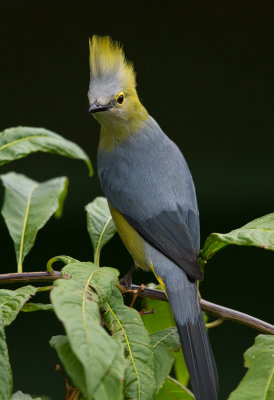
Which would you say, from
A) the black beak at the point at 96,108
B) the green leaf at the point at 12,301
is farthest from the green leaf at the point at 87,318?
the black beak at the point at 96,108

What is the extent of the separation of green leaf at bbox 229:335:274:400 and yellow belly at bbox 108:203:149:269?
551 millimetres

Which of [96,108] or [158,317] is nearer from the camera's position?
[158,317]

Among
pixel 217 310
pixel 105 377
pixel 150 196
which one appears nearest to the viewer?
pixel 105 377

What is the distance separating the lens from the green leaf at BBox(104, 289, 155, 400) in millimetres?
1033

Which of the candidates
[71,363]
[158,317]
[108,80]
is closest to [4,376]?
[71,363]

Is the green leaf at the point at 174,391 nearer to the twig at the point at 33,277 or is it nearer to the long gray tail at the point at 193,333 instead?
the long gray tail at the point at 193,333

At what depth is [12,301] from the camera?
1188 mm

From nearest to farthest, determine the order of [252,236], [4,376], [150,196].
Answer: [4,376], [252,236], [150,196]

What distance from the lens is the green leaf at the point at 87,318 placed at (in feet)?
2.76

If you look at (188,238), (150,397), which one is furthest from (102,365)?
(188,238)

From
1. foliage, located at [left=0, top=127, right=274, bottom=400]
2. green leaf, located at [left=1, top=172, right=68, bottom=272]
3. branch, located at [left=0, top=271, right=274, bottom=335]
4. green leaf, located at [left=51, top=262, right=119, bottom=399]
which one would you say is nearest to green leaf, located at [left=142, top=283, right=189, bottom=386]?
foliage, located at [left=0, top=127, right=274, bottom=400]

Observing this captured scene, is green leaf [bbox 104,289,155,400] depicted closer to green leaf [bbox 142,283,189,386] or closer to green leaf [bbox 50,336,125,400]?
green leaf [bbox 50,336,125,400]

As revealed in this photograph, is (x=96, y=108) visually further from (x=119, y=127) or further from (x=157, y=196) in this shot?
(x=157, y=196)

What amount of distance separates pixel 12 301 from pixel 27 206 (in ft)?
1.91
